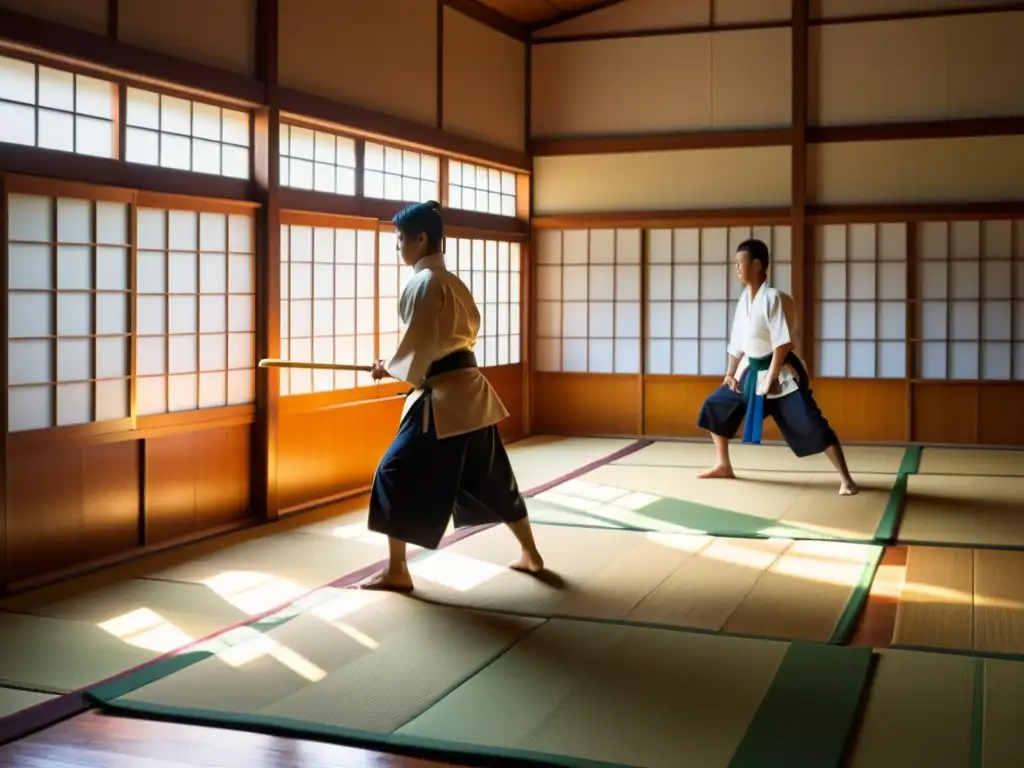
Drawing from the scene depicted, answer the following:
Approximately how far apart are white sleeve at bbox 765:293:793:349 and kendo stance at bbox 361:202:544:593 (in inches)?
93.2

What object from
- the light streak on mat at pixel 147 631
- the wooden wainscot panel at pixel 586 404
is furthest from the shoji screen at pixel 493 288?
the light streak on mat at pixel 147 631

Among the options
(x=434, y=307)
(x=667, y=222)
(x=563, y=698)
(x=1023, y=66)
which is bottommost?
(x=563, y=698)

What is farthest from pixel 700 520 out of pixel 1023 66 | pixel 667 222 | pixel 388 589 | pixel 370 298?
pixel 1023 66

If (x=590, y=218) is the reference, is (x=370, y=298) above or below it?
below

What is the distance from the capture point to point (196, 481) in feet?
18.1

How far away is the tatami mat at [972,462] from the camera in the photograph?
7332 mm

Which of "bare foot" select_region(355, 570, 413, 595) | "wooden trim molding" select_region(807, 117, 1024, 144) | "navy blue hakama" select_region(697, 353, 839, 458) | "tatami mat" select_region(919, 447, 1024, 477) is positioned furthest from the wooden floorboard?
"wooden trim molding" select_region(807, 117, 1024, 144)

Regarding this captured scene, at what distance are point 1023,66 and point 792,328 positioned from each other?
3206 millimetres

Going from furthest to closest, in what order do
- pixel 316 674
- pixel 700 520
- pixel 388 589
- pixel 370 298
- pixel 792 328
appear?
pixel 370 298 → pixel 792 328 → pixel 700 520 → pixel 388 589 → pixel 316 674

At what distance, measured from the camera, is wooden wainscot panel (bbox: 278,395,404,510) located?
618 cm

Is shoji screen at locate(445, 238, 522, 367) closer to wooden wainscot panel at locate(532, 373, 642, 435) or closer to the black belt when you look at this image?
wooden wainscot panel at locate(532, 373, 642, 435)

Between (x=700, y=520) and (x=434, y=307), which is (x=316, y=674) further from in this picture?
(x=700, y=520)

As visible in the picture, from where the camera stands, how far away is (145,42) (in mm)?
5055

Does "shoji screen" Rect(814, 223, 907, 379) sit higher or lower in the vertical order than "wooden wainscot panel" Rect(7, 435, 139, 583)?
higher
